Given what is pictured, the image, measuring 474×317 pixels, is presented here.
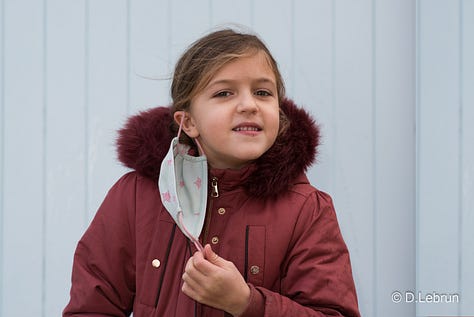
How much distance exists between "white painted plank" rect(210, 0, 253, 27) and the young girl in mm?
476

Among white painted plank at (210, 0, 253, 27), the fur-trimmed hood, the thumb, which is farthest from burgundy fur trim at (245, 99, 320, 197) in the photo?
white painted plank at (210, 0, 253, 27)

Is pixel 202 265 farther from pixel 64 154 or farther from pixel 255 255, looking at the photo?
pixel 64 154

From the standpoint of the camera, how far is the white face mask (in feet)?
3.66

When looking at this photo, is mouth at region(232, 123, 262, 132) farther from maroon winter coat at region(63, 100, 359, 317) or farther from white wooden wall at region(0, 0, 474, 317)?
white wooden wall at region(0, 0, 474, 317)

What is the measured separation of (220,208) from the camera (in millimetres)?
1180

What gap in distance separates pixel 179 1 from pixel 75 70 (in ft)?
1.19

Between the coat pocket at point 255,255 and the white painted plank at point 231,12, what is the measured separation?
0.75 m

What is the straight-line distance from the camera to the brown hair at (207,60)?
116 centimetres

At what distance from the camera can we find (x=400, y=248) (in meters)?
1.64

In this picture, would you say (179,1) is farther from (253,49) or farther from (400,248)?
(400,248)
